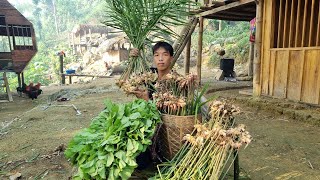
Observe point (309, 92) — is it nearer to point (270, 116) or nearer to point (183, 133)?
point (270, 116)

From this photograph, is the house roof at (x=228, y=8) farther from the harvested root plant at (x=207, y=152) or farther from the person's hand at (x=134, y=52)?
the harvested root plant at (x=207, y=152)

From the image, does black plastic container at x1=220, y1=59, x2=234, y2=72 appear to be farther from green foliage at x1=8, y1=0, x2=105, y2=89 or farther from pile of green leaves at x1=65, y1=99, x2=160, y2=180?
green foliage at x1=8, y1=0, x2=105, y2=89

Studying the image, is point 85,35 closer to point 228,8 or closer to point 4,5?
point 4,5

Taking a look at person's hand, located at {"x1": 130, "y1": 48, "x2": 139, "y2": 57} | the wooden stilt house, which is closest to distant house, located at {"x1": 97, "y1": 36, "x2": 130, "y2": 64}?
the wooden stilt house

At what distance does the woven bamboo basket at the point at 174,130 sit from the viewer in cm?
133

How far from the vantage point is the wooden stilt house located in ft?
13.4

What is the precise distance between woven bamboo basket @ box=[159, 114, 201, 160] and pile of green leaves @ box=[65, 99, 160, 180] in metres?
0.09

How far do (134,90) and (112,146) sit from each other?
512mm

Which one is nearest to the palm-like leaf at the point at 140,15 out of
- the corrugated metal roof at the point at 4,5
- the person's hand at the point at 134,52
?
the person's hand at the point at 134,52

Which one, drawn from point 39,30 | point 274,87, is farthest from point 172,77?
point 39,30

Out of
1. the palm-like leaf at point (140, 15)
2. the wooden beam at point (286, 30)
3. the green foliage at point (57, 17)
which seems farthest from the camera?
the green foliage at point (57, 17)

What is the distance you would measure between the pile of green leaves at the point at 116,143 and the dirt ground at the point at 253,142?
0.98 metres

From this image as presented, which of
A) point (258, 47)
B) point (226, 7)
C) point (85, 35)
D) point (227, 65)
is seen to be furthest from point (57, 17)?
point (258, 47)

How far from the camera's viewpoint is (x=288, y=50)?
4.46m
